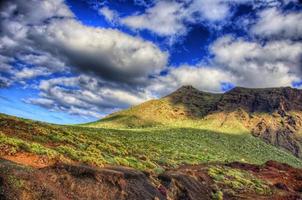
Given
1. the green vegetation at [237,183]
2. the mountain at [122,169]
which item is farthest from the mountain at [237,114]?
the green vegetation at [237,183]

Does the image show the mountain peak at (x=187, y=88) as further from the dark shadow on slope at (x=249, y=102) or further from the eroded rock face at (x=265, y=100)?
the eroded rock face at (x=265, y=100)

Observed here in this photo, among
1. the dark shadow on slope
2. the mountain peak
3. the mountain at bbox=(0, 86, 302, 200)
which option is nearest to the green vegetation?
the mountain at bbox=(0, 86, 302, 200)

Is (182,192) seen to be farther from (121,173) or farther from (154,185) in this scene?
(121,173)

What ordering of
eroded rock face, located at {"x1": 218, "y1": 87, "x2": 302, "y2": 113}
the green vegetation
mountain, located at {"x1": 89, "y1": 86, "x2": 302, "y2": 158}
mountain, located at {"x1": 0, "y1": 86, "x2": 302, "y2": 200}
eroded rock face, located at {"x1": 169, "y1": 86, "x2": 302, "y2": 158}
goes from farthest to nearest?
eroded rock face, located at {"x1": 218, "y1": 87, "x2": 302, "y2": 113} < eroded rock face, located at {"x1": 169, "y1": 86, "x2": 302, "y2": 158} < mountain, located at {"x1": 89, "y1": 86, "x2": 302, "y2": 158} < the green vegetation < mountain, located at {"x1": 0, "y1": 86, "x2": 302, "y2": 200}

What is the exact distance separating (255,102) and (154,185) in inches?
5568

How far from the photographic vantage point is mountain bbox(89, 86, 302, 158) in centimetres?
13825

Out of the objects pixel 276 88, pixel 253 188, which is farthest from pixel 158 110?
pixel 253 188

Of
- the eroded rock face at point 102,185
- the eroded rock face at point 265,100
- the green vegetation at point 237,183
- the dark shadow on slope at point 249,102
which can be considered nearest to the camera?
the eroded rock face at point 102,185

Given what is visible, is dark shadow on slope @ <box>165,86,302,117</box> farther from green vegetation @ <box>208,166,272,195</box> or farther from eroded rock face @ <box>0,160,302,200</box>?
eroded rock face @ <box>0,160,302,200</box>

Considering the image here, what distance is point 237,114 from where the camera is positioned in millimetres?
146875

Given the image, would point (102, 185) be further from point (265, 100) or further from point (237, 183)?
point (265, 100)

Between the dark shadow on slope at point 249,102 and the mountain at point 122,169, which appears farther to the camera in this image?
the dark shadow on slope at point 249,102

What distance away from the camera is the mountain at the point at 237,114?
454 feet

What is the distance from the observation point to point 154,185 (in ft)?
69.2
